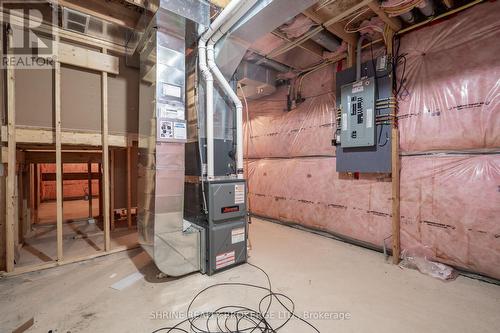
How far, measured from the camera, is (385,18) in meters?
2.26

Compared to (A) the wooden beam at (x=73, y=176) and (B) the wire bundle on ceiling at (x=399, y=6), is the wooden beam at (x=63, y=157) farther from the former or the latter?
(B) the wire bundle on ceiling at (x=399, y=6)

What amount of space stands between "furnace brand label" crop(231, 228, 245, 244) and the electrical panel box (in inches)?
66.0

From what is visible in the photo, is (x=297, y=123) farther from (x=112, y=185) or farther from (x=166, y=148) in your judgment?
(x=112, y=185)

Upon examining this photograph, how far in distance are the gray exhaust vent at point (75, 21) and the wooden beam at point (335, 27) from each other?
87.6 inches

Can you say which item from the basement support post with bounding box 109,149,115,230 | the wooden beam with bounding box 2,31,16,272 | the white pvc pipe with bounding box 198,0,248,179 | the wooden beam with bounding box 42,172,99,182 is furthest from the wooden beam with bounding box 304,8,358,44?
the wooden beam with bounding box 42,172,99,182

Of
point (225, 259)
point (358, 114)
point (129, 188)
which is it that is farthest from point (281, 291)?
point (129, 188)

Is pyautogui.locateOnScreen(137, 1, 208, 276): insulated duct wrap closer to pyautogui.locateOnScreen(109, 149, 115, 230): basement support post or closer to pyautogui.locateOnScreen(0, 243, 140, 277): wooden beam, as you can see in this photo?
pyautogui.locateOnScreen(0, 243, 140, 277): wooden beam

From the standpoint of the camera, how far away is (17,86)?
2186 millimetres

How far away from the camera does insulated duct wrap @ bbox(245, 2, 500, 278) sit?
6.50 feet

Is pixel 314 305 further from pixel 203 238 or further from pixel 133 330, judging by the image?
pixel 133 330

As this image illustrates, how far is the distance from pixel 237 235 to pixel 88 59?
8.05ft

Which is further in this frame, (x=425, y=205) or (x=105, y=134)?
(x=105, y=134)

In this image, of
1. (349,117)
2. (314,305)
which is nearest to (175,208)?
(314,305)

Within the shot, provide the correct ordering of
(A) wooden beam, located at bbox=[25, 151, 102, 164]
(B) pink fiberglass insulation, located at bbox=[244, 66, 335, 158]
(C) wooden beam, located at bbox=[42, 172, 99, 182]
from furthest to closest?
(C) wooden beam, located at bbox=[42, 172, 99, 182]
(A) wooden beam, located at bbox=[25, 151, 102, 164]
(B) pink fiberglass insulation, located at bbox=[244, 66, 335, 158]
